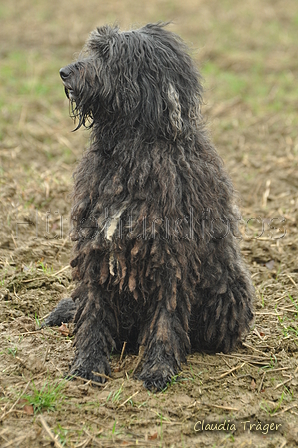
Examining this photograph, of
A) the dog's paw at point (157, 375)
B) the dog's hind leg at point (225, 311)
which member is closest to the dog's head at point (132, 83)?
the dog's hind leg at point (225, 311)

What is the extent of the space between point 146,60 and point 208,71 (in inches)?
323

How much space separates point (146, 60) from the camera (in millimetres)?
4008

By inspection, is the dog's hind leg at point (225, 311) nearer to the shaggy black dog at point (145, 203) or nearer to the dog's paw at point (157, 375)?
the shaggy black dog at point (145, 203)

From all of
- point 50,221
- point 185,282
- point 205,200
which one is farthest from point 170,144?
point 50,221

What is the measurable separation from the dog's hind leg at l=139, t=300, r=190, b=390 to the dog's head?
46.4 inches

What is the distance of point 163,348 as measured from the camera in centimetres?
417

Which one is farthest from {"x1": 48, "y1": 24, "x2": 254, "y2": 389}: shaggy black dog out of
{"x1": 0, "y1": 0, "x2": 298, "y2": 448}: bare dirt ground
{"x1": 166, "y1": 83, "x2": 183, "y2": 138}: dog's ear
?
{"x1": 0, "y1": 0, "x2": 298, "y2": 448}: bare dirt ground

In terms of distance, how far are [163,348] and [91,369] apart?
50 cm

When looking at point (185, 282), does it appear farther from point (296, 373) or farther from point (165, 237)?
point (296, 373)

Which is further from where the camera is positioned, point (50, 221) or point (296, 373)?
point (50, 221)

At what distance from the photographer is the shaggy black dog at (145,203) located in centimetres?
398

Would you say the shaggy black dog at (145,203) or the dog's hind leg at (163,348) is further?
the dog's hind leg at (163,348)

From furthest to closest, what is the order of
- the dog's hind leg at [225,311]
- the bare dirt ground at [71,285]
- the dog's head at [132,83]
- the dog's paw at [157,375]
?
1. the dog's hind leg at [225,311]
2. the dog's paw at [157,375]
3. the dog's head at [132,83]
4. the bare dirt ground at [71,285]

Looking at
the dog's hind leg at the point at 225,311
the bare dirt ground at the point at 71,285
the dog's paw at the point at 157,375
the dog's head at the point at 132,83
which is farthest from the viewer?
the dog's hind leg at the point at 225,311
